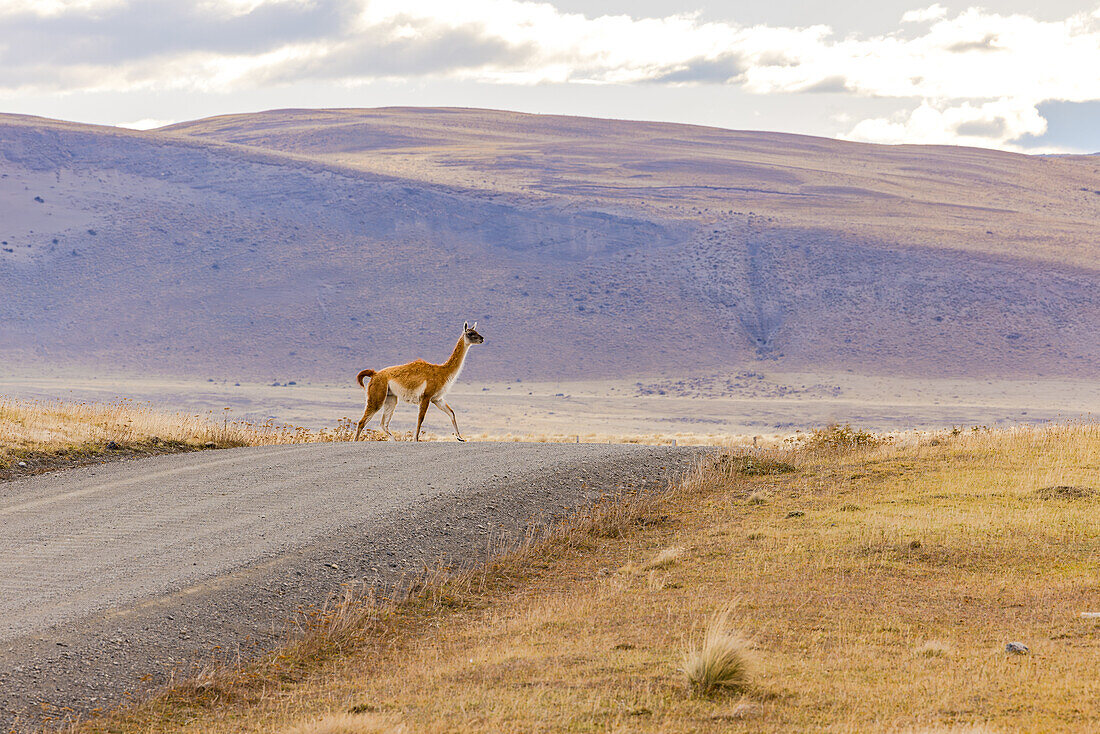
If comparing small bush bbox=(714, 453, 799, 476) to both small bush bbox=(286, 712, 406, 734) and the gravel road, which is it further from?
small bush bbox=(286, 712, 406, 734)

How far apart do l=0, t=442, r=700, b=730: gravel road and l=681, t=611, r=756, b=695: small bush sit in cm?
375

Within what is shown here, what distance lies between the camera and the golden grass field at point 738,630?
7.50m

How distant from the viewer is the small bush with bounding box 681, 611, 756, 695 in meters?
7.79

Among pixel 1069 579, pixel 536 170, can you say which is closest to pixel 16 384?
pixel 536 170

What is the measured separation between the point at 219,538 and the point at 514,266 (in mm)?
90587

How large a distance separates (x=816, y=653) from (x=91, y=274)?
97.8m

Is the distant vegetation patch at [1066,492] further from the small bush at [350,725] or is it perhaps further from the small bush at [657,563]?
the small bush at [350,725]

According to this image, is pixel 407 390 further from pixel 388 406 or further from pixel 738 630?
pixel 738 630

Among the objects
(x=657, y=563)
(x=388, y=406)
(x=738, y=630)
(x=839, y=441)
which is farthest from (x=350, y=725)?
(x=839, y=441)

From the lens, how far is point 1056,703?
7.36 meters

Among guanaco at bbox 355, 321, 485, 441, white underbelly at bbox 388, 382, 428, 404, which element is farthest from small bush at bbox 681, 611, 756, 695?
white underbelly at bbox 388, 382, 428, 404

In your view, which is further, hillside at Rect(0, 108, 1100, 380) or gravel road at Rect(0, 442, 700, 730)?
hillside at Rect(0, 108, 1100, 380)

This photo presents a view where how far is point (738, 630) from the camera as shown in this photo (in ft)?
29.7

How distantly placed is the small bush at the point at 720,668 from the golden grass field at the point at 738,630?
70 mm
